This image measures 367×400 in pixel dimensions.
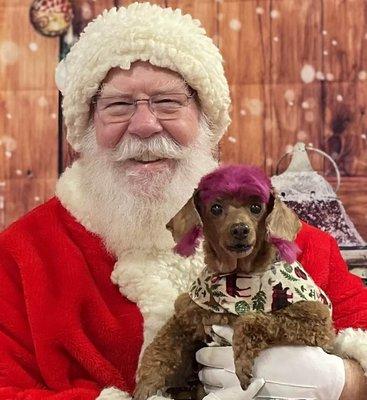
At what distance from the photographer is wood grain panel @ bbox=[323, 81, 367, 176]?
216 cm

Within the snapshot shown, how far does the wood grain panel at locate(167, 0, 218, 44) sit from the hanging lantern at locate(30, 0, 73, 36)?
0.32 m

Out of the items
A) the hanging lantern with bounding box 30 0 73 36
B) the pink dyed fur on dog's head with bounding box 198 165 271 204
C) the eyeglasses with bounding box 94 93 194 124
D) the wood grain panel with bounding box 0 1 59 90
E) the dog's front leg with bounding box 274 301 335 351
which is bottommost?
the dog's front leg with bounding box 274 301 335 351

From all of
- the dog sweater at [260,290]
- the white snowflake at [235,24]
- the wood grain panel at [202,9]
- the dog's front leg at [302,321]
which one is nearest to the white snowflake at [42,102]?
the wood grain panel at [202,9]

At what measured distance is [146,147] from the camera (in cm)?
150

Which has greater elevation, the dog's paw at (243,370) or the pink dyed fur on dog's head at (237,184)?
the pink dyed fur on dog's head at (237,184)

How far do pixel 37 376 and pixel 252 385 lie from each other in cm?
47

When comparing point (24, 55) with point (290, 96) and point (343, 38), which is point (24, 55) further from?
point (343, 38)

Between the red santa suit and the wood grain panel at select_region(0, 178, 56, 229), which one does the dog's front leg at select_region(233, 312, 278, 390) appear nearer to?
the red santa suit

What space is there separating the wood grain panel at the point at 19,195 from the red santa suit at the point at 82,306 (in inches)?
24.8

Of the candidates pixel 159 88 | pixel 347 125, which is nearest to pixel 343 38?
pixel 347 125

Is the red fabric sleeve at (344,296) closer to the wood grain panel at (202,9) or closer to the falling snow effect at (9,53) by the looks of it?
the wood grain panel at (202,9)

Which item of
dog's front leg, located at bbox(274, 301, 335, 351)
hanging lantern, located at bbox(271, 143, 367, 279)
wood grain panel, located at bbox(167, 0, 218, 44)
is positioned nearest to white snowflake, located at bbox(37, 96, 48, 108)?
wood grain panel, located at bbox(167, 0, 218, 44)

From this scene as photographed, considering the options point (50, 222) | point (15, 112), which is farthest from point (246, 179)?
point (15, 112)

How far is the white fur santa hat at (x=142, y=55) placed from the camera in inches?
60.6
